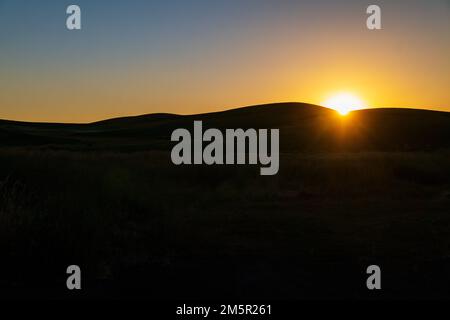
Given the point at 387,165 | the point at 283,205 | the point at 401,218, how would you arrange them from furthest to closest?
the point at 387,165, the point at 283,205, the point at 401,218

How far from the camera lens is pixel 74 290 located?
252 inches

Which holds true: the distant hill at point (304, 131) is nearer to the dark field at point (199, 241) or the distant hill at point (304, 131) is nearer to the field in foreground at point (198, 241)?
the field in foreground at point (198, 241)

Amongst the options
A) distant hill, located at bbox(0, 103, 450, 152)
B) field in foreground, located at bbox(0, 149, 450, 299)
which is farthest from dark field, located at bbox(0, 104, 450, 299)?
distant hill, located at bbox(0, 103, 450, 152)

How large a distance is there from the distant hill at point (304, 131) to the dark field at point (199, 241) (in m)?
41.4

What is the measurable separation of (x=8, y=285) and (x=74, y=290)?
0.89 metres

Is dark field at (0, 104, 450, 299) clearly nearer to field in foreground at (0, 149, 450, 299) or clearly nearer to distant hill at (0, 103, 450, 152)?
field in foreground at (0, 149, 450, 299)

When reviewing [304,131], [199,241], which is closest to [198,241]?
[199,241]

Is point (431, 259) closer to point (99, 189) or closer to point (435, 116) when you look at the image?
point (99, 189)

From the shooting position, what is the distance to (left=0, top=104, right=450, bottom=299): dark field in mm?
6801

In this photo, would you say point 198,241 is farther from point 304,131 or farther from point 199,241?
point 304,131

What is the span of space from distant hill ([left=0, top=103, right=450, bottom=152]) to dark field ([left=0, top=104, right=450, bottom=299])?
41.4 m

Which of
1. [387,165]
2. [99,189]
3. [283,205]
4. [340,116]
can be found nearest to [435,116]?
[340,116]

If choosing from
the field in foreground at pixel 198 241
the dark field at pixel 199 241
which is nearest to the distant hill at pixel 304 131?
the field in foreground at pixel 198 241

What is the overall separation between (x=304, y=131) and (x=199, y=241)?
66.2 metres
